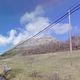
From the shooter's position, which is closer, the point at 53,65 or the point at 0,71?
the point at 53,65

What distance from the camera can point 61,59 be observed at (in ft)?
87.7

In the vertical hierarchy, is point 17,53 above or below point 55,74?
above

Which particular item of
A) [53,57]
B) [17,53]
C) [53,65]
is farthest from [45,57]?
[17,53]

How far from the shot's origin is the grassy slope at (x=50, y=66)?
2188cm

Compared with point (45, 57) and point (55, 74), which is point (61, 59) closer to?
point (45, 57)

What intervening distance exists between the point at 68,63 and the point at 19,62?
969 centimetres

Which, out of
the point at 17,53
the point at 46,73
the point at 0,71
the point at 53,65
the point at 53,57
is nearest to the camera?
the point at 46,73

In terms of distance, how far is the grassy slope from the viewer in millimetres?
21878

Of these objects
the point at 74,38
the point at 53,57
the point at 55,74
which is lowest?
the point at 55,74

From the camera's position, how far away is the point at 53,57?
28.1 meters

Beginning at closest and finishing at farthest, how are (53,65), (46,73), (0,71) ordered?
1. (46,73)
2. (53,65)
3. (0,71)

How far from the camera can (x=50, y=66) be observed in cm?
2578

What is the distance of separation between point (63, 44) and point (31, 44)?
3501 mm

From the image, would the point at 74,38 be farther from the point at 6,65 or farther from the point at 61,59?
the point at 6,65
